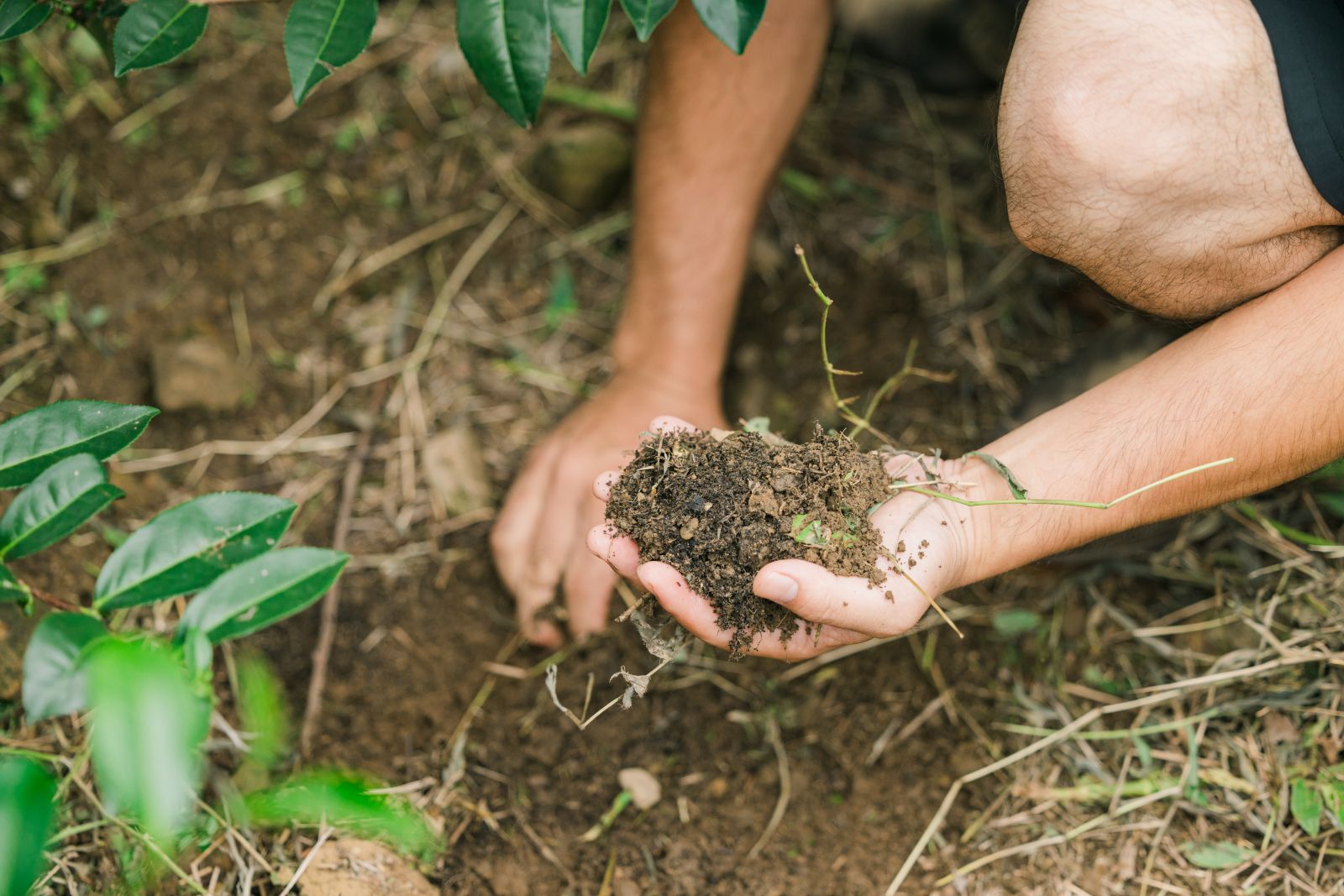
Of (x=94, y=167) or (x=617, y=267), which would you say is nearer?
(x=94, y=167)

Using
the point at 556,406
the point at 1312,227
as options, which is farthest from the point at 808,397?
the point at 1312,227

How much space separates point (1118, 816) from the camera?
1.53 m

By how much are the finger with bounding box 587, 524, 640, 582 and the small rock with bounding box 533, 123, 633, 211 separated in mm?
1256

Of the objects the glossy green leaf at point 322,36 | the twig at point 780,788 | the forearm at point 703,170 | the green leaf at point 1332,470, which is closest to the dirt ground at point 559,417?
the twig at point 780,788

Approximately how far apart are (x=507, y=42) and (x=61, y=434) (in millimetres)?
720

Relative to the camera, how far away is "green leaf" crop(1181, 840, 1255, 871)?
1457 millimetres

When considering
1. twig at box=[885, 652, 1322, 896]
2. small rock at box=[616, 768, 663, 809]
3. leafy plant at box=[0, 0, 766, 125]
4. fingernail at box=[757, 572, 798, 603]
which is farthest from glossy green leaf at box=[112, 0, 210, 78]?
twig at box=[885, 652, 1322, 896]

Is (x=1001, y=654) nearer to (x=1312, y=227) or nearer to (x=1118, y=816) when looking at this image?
(x=1118, y=816)

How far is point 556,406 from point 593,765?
810 millimetres

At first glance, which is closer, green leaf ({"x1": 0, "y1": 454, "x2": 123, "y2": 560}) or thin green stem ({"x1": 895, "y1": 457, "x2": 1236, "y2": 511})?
green leaf ({"x1": 0, "y1": 454, "x2": 123, "y2": 560})

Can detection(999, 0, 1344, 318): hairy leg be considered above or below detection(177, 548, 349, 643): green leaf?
above

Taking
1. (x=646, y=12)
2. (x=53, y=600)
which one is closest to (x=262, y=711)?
(x=53, y=600)

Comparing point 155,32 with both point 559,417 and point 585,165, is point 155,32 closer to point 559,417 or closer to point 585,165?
point 559,417

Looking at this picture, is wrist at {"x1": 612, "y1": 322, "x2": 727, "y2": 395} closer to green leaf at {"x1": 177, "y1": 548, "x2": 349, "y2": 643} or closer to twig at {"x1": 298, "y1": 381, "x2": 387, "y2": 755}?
twig at {"x1": 298, "y1": 381, "x2": 387, "y2": 755}
